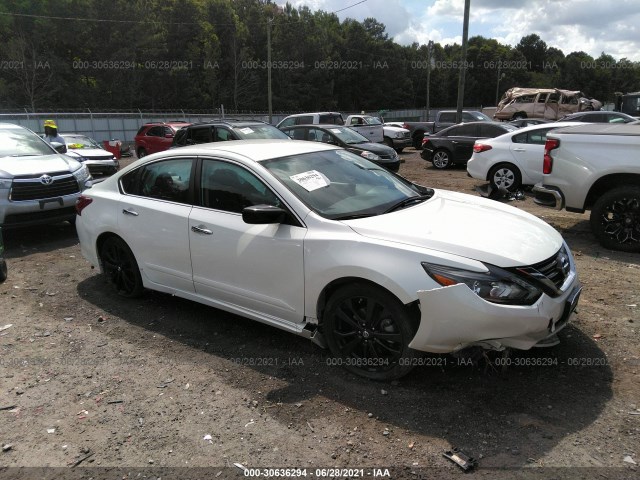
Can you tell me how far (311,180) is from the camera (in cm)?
387

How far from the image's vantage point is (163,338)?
167 inches

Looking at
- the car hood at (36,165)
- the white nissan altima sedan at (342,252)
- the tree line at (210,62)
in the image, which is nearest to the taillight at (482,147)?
the white nissan altima sedan at (342,252)

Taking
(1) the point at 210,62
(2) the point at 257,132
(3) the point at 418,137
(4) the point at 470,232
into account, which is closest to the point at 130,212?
(4) the point at 470,232

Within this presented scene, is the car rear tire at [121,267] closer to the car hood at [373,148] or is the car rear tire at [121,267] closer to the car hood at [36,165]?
the car hood at [36,165]

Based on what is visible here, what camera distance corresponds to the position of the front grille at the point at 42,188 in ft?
22.6

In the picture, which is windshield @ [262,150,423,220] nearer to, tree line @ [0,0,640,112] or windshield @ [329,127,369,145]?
windshield @ [329,127,369,145]

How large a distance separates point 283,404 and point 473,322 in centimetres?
134

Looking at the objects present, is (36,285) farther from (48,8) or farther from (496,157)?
(48,8)

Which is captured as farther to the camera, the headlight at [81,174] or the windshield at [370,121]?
the windshield at [370,121]

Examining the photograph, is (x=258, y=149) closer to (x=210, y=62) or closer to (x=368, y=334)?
(x=368, y=334)

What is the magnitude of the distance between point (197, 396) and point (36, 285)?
3.45 meters

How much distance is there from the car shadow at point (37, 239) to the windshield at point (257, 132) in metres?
3.92

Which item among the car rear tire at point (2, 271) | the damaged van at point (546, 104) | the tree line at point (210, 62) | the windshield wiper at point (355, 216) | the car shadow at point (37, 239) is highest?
the tree line at point (210, 62)

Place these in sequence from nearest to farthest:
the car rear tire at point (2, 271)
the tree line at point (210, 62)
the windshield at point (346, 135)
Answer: the car rear tire at point (2, 271) → the windshield at point (346, 135) → the tree line at point (210, 62)
